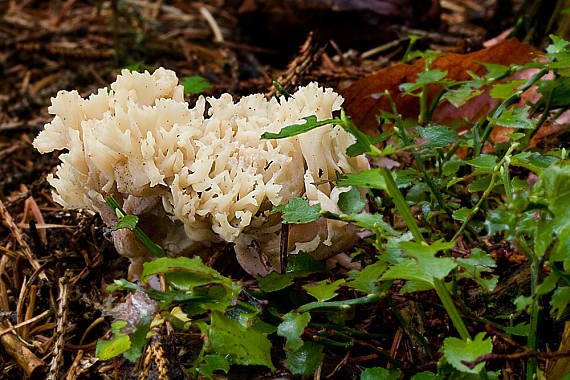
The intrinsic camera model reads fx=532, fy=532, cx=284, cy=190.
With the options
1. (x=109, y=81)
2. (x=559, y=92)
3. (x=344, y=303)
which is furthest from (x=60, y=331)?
(x=109, y=81)

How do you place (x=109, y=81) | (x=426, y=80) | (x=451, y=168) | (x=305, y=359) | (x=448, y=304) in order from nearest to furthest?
(x=448, y=304)
(x=305, y=359)
(x=451, y=168)
(x=426, y=80)
(x=109, y=81)

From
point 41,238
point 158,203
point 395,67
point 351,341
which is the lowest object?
point 41,238

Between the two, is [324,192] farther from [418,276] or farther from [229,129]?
[418,276]

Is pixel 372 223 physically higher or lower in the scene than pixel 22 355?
higher

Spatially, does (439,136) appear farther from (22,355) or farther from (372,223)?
(22,355)

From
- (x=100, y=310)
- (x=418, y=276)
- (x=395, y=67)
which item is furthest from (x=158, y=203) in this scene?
(x=395, y=67)

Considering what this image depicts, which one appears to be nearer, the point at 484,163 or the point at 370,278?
the point at 370,278

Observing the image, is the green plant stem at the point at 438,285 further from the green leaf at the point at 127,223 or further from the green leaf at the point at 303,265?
the green leaf at the point at 127,223

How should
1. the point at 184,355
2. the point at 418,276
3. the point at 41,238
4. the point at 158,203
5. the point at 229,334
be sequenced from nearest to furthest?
1. the point at 418,276
2. the point at 229,334
3. the point at 184,355
4. the point at 158,203
5. the point at 41,238
